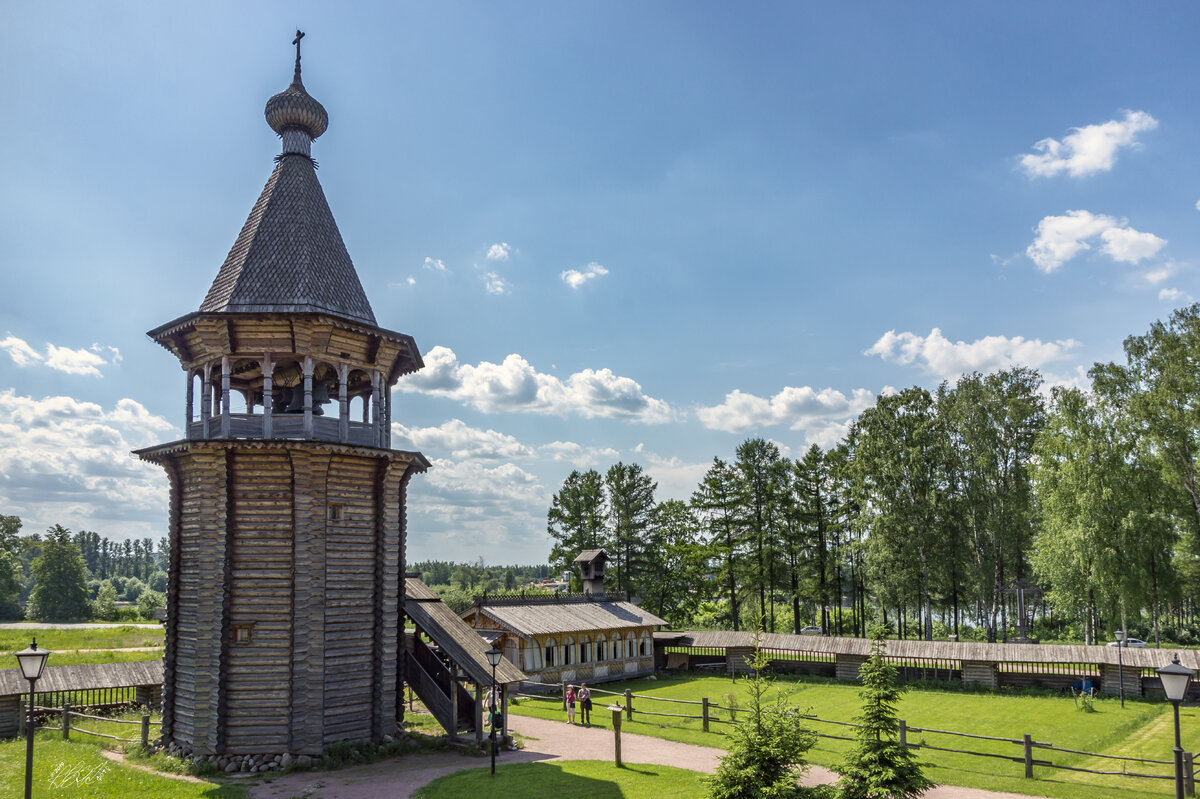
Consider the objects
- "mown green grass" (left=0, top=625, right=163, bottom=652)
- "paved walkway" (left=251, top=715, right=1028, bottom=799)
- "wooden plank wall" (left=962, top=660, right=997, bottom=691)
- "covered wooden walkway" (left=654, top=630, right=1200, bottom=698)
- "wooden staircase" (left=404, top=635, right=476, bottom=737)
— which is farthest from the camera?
"mown green grass" (left=0, top=625, right=163, bottom=652)

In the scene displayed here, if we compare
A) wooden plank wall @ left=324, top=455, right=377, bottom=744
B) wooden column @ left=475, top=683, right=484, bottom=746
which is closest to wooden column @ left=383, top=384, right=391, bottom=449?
wooden plank wall @ left=324, top=455, right=377, bottom=744

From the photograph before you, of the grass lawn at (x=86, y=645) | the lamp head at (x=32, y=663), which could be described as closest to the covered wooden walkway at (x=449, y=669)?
the lamp head at (x=32, y=663)

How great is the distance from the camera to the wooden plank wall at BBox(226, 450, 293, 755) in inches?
677

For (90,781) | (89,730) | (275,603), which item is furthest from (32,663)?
(89,730)

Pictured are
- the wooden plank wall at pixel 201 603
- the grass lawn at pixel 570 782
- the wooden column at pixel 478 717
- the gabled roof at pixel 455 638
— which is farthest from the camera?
the gabled roof at pixel 455 638

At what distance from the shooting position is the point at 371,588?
1916 centimetres

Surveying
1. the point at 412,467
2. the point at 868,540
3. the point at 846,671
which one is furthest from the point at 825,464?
the point at 412,467

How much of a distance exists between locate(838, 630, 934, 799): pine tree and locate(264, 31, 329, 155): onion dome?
20228 mm

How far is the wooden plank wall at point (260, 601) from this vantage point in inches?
677

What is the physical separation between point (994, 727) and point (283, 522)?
75.6 ft

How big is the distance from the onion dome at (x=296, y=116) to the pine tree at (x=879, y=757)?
2023 cm

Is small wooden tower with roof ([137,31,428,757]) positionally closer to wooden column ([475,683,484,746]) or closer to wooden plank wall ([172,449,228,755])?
wooden plank wall ([172,449,228,755])

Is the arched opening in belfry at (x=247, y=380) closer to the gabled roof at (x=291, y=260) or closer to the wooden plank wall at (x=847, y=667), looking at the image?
the gabled roof at (x=291, y=260)

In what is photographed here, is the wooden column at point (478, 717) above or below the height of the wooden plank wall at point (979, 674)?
above
